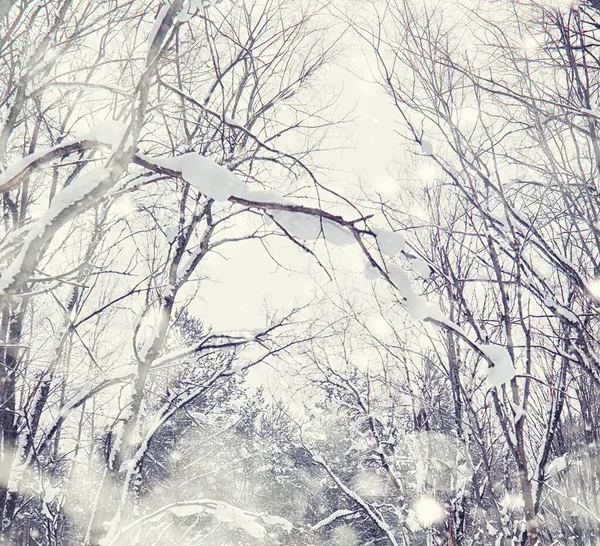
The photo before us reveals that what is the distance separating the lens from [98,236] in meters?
4.62

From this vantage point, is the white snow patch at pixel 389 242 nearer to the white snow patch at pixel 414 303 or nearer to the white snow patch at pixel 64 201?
the white snow patch at pixel 414 303

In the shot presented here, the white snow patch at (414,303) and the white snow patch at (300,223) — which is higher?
the white snow patch at (300,223)

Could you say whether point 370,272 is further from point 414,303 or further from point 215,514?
point 215,514

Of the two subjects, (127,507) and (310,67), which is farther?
(310,67)

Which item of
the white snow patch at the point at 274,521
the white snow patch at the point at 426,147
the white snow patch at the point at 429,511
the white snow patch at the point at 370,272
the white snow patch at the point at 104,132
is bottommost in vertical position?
the white snow patch at the point at 274,521

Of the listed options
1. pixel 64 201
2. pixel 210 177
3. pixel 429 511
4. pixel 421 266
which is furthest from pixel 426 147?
pixel 429 511

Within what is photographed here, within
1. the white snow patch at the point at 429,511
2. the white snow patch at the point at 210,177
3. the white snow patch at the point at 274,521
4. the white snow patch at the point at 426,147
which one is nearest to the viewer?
the white snow patch at the point at 210,177

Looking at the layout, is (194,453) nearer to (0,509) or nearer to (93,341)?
(93,341)

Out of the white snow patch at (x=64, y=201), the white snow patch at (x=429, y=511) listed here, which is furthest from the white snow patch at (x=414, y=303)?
the white snow patch at (x=429, y=511)

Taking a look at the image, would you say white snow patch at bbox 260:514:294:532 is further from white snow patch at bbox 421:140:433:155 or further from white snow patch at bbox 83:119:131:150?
white snow patch at bbox 83:119:131:150

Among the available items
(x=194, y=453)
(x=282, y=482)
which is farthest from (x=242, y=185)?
(x=282, y=482)

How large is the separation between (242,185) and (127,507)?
4323 millimetres

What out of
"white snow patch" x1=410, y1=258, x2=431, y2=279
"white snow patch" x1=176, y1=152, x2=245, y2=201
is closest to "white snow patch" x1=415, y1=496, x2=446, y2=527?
"white snow patch" x1=410, y1=258, x2=431, y2=279

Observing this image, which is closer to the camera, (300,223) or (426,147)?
(300,223)
